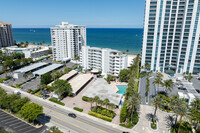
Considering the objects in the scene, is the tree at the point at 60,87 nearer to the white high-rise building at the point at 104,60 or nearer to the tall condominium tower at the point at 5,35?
the white high-rise building at the point at 104,60

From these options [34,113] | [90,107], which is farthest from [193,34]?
[34,113]

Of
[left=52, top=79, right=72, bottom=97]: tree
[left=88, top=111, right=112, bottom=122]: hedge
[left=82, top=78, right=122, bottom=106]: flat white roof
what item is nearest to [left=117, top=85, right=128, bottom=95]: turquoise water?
[left=82, top=78, right=122, bottom=106]: flat white roof

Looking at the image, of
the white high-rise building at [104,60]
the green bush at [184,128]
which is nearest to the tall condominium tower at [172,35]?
the white high-rise building at [104,60]

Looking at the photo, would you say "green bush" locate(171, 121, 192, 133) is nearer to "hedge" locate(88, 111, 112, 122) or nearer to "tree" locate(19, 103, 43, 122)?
"hedge" locate(88, 111, 112, 122)

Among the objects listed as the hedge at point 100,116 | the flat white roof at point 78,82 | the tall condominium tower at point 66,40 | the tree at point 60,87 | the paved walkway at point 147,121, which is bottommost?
the paved walkway at point 147,121

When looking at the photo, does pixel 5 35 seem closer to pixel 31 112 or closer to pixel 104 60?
pixel 104 60

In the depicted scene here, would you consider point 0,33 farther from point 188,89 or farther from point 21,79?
point 188,89

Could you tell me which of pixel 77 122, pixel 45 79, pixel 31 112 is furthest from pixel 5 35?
pixel 77 122
